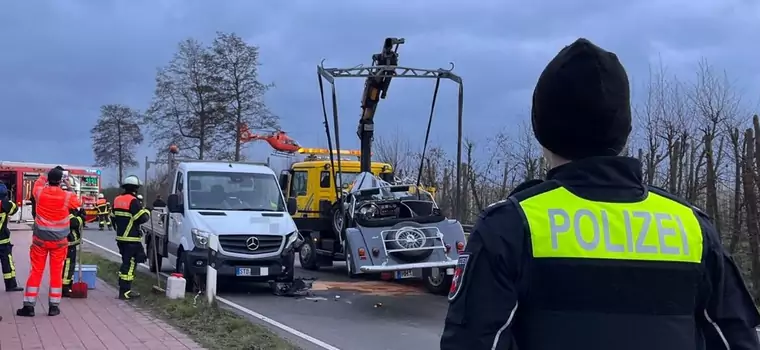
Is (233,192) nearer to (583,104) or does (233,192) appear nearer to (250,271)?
(250,271)

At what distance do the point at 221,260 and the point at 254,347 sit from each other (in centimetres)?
522

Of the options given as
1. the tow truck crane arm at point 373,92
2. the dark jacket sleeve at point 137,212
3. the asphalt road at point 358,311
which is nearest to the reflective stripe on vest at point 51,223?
the dark jacket sleeve at point 137,212

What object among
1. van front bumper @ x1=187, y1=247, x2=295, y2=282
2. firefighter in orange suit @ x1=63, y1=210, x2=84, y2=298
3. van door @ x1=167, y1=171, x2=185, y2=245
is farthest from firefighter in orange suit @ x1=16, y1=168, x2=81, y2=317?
van door @ x1=167, y1=171, x2=185, y2=245

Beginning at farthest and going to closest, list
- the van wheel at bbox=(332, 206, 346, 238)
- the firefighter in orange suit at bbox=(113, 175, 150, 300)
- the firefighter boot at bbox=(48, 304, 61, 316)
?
1. the van wheel at bbox=(332, 206, 346, 238)
2. the firefighter in orange suit at bbox=(113, 175, 150, 300)
3. the firefighter boot at bbox=(48, 304, 61, 316)

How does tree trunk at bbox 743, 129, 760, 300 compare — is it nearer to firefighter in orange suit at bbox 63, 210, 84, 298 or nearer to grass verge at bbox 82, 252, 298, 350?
grass verge at bbox 82, 252, 298, 350

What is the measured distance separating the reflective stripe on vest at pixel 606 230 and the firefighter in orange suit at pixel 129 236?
434 inches

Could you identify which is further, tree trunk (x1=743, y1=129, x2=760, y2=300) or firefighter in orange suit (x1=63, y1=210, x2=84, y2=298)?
tree trunk (x1=743, y1=129, x2=760, y2=300)

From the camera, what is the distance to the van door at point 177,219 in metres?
14.5

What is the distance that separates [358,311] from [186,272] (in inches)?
128

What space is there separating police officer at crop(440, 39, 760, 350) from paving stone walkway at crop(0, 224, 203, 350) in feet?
22.8

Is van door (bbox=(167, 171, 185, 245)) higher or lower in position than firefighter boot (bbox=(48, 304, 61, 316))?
higher

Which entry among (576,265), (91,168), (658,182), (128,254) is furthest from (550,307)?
(91,168)

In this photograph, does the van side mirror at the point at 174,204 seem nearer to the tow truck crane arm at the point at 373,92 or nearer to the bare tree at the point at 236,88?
the tow truck crane arm at the point at 373,92

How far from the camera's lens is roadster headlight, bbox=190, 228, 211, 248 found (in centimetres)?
1355
